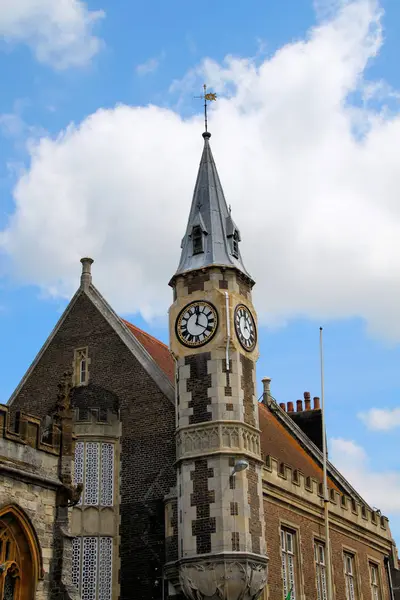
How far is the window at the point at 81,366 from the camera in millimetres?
32969

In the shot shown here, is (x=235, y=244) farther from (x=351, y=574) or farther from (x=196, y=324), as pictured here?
(x=351, y=574)

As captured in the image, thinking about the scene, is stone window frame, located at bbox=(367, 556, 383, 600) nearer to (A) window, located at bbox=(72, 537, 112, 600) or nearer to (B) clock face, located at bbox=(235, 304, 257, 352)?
Answer: (B) clock face, located at bbox=(235, 304, 257, 352)

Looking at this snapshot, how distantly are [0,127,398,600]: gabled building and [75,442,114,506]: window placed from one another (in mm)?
34

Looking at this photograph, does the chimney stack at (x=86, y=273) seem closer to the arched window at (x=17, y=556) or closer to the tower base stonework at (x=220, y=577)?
the tower base stonework at (x=220, y=577)

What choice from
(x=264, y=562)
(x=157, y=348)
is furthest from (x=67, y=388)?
(x=157, y=348)

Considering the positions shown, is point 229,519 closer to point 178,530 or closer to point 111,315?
point 178,530

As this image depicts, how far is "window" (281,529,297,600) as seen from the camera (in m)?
31.7

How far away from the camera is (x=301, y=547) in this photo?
33.0 meters

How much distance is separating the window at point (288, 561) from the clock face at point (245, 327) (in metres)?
6.66

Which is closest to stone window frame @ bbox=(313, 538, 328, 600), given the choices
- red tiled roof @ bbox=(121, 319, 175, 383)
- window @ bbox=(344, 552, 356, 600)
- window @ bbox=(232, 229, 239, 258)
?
window @ bbox=(344, 552, 356, 600)

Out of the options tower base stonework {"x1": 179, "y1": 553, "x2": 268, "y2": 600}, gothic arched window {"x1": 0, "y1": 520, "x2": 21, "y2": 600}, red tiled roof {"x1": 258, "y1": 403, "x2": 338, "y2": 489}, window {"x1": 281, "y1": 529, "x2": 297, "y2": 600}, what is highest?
red tiled roof {"x1": 258, "y1": 403, "x2": 338, "y2": 489}

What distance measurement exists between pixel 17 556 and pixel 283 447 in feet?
63.4

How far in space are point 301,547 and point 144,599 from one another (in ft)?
22.4

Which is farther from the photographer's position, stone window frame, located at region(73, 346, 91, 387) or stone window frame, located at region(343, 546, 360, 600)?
stone window frame, located at region(343, 546, 360, 600)
